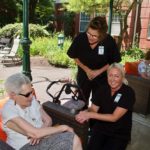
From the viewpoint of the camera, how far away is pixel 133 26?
1705cm

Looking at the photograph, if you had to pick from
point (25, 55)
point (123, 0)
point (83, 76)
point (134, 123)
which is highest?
point (123, 0)

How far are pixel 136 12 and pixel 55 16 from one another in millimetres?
8230

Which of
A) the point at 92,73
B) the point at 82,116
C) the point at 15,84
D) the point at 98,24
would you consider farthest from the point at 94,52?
the point at 15,84

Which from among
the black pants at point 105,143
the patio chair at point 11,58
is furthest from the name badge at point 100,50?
the patio chair at point 11,58

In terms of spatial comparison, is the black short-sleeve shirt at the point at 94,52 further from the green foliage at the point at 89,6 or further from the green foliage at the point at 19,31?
the green foliage at the point at 19,31

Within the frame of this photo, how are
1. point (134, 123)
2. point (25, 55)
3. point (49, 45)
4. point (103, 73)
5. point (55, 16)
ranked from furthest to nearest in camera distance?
point (55, 16)
point (49, 45)
point (134, 123)
point (103, 73)
point (25, 55)

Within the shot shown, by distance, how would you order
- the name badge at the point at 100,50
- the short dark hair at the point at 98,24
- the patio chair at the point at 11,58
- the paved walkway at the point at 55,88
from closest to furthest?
the short dark hair at the point at 98,24
the name badge at the point at 100,50
the paved walkway at the point at 55,88
the patio chair at the point at 11,58

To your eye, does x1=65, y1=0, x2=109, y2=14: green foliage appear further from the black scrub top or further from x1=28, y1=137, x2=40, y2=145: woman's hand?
x1=28, y1=137, x2=40, y2=145: woman's hand

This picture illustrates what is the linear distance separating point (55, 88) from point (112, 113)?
17.3ft

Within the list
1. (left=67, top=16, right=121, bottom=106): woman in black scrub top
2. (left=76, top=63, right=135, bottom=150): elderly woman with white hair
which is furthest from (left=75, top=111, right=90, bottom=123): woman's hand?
(left=67, top=16, right=121, bottom=106): woman in black scrub top

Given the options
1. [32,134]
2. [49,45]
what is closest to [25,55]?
[32,134]

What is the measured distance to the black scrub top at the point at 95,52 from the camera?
388cm

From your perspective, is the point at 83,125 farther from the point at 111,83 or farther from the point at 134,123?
the point at 134,123

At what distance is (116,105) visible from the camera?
305 centimetres
